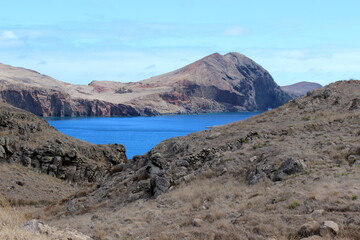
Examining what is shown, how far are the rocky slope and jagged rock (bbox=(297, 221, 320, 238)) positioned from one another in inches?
1.1

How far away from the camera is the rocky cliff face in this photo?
4303 centimetres

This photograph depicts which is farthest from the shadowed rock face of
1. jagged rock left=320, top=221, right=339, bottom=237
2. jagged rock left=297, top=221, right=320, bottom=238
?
jagged rock left=320, top=221, right=339, bottom=237

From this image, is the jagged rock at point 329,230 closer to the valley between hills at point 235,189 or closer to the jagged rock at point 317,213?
the valley between hills at point 235,189

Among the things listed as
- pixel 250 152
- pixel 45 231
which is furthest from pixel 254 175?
pixel 45 231

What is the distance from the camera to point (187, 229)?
45.5ft

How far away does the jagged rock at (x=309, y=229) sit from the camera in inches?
462

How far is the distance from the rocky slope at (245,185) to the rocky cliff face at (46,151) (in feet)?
60.3

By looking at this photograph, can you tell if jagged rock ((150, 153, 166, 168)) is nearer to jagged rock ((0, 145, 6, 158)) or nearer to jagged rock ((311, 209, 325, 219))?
jagged rock ((311, 209, 325, 219))

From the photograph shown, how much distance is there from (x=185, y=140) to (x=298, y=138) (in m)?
7.34

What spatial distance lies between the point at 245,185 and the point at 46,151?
101ft

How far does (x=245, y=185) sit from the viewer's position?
731 inches

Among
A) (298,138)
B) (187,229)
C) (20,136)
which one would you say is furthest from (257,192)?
(20,136)

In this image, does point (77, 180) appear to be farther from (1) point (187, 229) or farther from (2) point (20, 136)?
(1) point (187, 229)

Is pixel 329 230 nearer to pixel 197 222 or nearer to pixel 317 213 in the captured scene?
pixel 317 213
